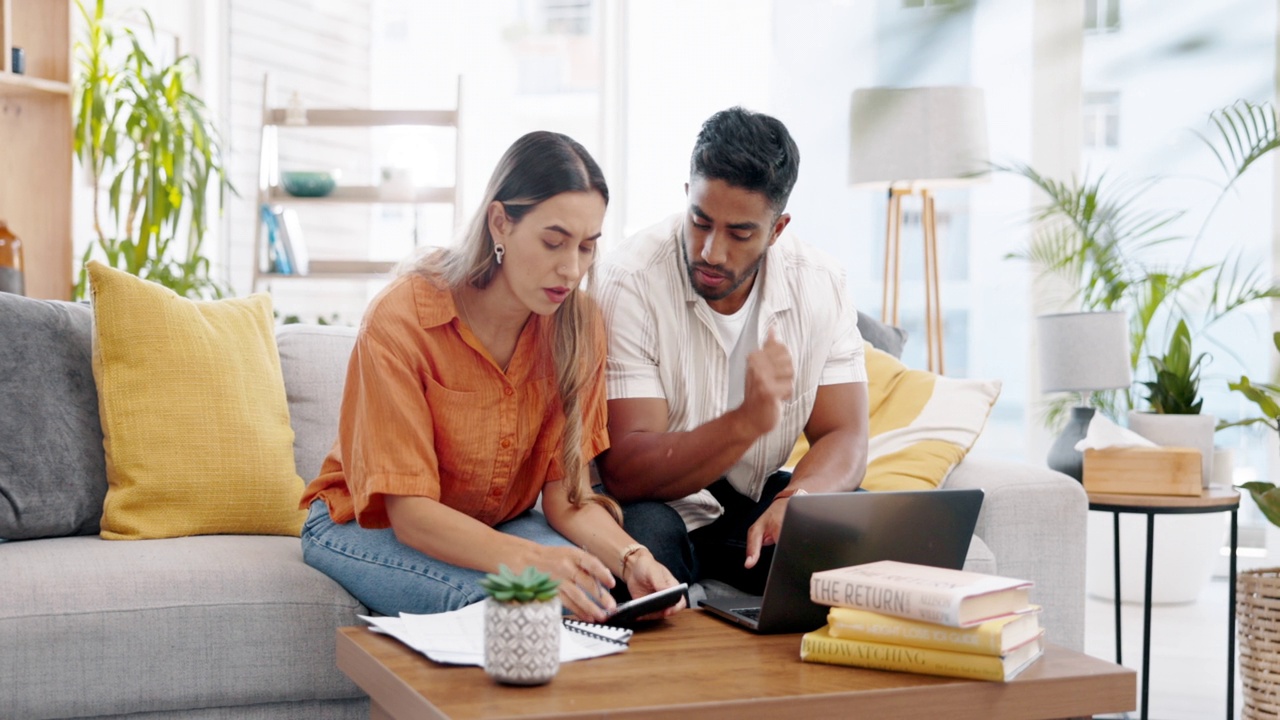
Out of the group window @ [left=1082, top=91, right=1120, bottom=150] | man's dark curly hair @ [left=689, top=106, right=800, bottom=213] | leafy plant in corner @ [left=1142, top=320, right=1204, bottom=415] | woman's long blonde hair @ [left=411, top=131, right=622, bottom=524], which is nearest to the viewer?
woman's long blonde hair @ [left=411, top=131, right=622, bottom=524]

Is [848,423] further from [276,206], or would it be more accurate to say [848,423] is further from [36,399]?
[276,206]

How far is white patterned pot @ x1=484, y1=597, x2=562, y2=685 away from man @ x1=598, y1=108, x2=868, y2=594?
0.61 meters

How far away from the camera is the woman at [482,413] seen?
1.62 meters

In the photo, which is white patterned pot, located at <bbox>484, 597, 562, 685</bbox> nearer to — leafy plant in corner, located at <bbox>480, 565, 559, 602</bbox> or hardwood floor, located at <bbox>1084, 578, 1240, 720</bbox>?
leafy plant in corner, located at <bbox>480, 565, 559, 602</bbox>

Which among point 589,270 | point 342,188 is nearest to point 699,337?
point 589,270

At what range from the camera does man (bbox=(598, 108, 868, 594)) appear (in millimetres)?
1850

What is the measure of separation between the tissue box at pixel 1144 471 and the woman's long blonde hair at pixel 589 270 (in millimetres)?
1123

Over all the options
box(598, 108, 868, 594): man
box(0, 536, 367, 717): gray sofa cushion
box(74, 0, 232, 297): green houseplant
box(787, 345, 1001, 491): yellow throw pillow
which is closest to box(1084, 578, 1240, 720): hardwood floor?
box(787, 345, 1001, 491): yellow throw pillow

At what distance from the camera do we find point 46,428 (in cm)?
194

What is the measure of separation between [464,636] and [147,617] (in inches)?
24.0

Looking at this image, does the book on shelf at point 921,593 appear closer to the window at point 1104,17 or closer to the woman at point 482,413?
the woman at point 482,413

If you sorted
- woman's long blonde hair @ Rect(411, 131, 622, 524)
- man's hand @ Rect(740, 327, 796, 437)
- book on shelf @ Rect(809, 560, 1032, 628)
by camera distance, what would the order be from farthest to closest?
1. woman's long blonde hair @ Rect(411, 131, 622, 524)
2. man's hand @ Rect(740, 327, 796, 437)
3. book on shelf @ Rect(809, 560, 1032, 628)

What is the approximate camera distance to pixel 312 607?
5.69 ft

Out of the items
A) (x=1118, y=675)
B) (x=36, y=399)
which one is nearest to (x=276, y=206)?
(x=36, y=399)
